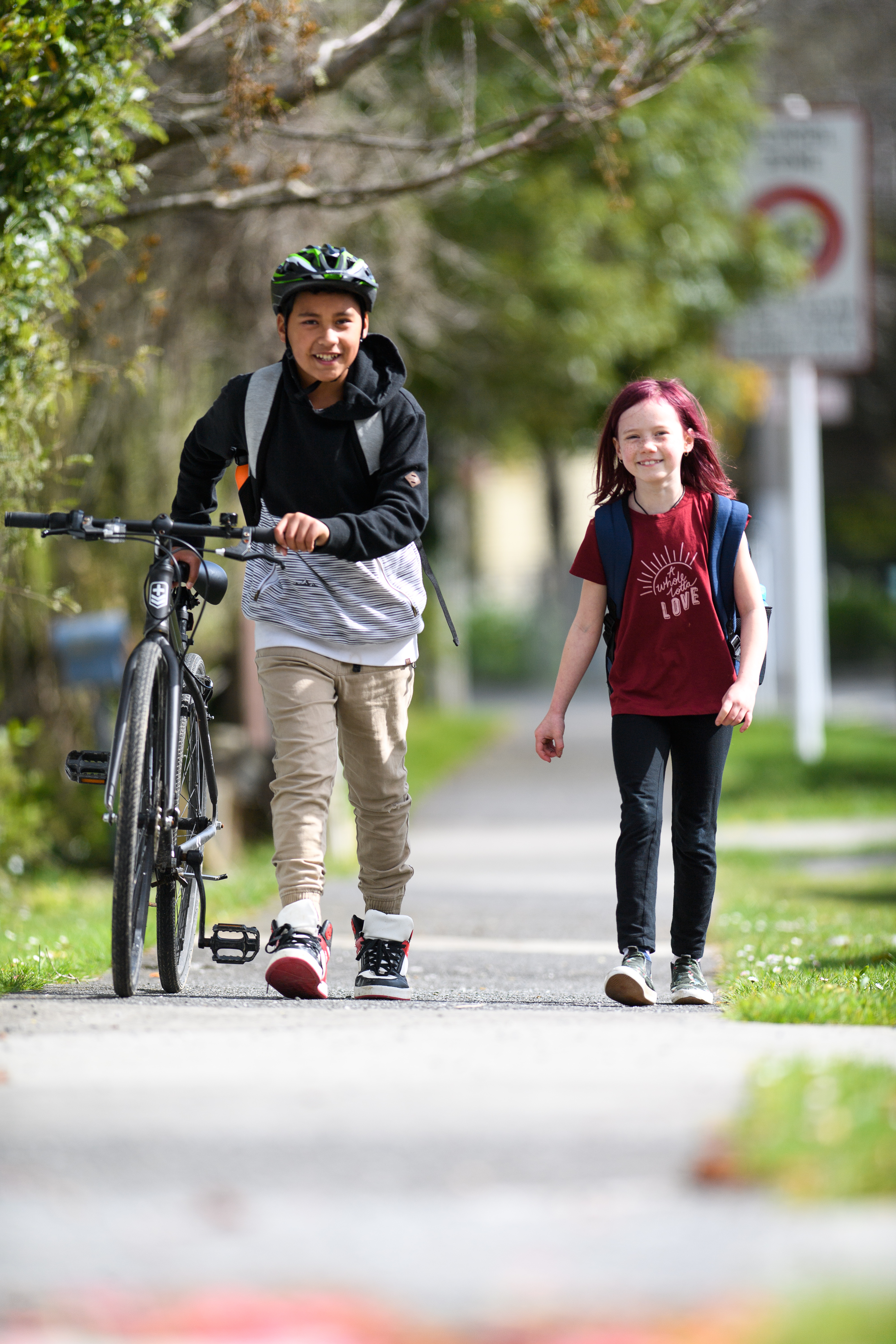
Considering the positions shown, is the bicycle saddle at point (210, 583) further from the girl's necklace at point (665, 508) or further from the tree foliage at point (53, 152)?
the tree foliage at point (53, 152)

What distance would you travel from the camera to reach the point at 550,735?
4.93 m

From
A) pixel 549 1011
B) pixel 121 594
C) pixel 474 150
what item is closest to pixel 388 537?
pixel 549 1011

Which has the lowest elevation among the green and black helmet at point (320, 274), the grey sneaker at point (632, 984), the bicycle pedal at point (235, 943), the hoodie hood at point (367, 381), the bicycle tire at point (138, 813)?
the grey sneaker at point (632, 984)

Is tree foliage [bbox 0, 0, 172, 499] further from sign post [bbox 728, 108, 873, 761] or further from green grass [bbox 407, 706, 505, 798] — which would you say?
sign post [bbox 728, 108, 873, 761]

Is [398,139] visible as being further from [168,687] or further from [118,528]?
[168,687]

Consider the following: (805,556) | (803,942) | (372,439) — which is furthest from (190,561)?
(805,556)

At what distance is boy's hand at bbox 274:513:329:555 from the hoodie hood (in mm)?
464

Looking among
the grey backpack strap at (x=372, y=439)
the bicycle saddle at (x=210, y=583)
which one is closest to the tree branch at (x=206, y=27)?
the grey backpack strap at (x=372, y=439)

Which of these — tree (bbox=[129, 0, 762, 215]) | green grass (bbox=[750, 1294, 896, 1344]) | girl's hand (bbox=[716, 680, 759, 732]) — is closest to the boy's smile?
girl's hand (bbox=[716, 680, 759, 732])

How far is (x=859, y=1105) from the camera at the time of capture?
9.80ft

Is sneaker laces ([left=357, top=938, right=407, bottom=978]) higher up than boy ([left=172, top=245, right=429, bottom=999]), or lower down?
lower down

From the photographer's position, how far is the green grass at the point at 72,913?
5164 mm

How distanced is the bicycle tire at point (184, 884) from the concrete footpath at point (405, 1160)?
0.86ft

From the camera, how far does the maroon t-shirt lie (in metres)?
4.78
